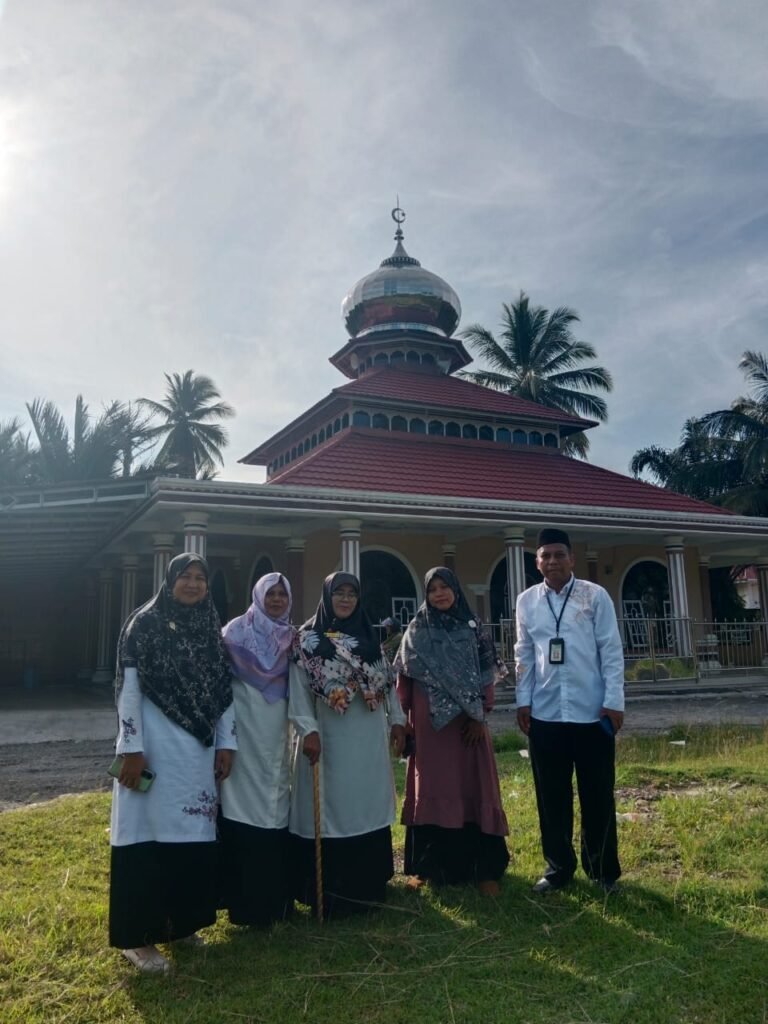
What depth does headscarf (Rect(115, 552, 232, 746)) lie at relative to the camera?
10.5 ft

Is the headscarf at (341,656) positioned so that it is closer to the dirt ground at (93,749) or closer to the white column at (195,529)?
the dirt ground at (93,749)

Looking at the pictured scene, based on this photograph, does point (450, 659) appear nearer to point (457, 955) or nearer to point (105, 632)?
point (457, 955)

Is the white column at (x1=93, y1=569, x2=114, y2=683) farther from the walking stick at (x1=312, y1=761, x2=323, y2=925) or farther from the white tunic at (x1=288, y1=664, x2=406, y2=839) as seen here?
the walking stick at (x1=312, y1=761, x2=323, y2=925)

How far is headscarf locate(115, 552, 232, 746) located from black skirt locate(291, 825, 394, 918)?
792 mm

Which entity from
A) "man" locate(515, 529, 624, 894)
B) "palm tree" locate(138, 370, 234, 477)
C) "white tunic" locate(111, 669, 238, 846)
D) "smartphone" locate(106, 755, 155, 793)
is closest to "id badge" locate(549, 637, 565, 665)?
"man" locate(515, 529, 624, 894)

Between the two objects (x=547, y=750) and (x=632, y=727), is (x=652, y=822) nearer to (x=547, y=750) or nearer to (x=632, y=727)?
(x=547, y=750)

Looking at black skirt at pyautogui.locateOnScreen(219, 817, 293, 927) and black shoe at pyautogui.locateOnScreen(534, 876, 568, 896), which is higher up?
black skirt at pyautogui.locateOnScreen(219, 817, 293, 927)

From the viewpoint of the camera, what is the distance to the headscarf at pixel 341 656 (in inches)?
141

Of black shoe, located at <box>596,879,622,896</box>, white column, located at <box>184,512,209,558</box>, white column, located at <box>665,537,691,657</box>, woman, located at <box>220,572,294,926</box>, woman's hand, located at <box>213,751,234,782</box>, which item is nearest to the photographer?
woman's hand, located at <box>213,751,234,782</box>

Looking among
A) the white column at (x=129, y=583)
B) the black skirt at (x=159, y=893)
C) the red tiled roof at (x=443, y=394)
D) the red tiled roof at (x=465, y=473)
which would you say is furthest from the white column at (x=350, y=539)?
the black skirt at (x=159, y=893)

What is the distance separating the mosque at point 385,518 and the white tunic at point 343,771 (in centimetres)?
830

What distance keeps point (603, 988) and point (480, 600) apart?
43.5 feet

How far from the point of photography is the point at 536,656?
391 cm

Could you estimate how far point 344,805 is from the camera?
11.8ft
